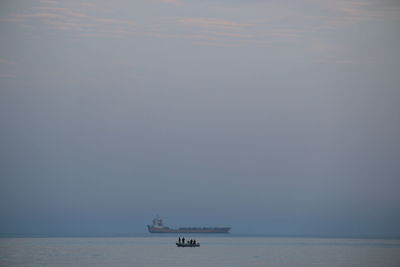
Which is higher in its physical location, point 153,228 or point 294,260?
point 153,228

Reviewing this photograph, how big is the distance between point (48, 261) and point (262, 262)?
7.39m

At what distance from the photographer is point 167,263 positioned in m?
22.9

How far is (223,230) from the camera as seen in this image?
64500 millimetres

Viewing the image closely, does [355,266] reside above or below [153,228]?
below

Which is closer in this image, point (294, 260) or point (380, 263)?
point (380, 263)

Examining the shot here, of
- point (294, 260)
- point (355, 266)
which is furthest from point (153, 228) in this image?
point (355, 266)

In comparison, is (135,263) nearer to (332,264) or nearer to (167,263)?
(167,263)

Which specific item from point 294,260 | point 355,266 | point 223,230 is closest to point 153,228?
point 223,230

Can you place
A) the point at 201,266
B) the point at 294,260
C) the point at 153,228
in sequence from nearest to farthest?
the point at 201,266
the point at 294,260
the point at 153,228

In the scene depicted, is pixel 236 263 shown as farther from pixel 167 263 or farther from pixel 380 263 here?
pixel 380 263

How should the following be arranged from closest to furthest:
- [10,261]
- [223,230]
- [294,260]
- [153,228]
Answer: [10,261] < [294,260] < [153,228] < [223,230]

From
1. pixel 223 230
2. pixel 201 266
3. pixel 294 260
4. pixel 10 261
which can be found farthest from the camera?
pixel 223 230

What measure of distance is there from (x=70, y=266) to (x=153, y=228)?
125 feet

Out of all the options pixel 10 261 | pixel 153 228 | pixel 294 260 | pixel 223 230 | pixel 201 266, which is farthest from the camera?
pixel 223 230
